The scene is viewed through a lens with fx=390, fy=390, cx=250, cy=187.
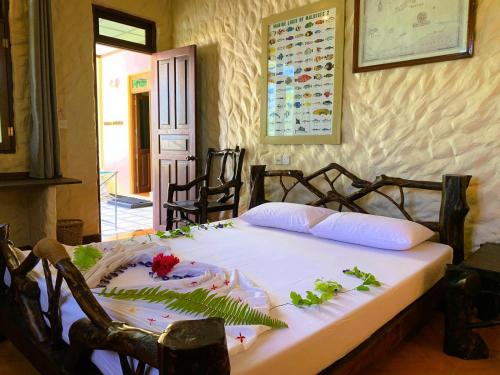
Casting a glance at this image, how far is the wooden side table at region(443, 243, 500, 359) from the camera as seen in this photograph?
187 cm

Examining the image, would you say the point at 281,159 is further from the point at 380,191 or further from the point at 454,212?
the point at 454,212

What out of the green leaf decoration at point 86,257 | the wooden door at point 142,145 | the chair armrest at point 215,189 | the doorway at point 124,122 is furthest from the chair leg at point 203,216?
the wooden door at point 142,145

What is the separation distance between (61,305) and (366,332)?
46.0 inches

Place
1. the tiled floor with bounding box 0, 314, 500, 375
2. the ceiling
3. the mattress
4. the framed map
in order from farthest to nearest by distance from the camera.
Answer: the ceiling, the framed map, the tiled floor with bounding box 0, 314, 500, 375, the mattress

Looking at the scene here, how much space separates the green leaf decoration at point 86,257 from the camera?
1.74 m

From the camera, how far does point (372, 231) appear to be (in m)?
2.32

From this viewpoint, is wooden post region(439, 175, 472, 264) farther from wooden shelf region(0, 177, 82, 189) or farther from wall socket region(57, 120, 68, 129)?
wall socket region(57, 120, 68, 129)

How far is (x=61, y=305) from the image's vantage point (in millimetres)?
1443

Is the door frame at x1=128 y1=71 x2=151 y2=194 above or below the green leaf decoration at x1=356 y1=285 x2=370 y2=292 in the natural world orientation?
above

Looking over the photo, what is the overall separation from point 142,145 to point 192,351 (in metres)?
8.01

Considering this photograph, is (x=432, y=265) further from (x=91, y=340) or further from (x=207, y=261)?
(x=91, y=340)

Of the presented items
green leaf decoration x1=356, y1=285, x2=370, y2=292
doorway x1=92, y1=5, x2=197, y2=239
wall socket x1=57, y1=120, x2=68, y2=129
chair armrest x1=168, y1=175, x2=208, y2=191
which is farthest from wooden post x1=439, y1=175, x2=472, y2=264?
wall socket x1=57, y1=120, x2=68, y2=129

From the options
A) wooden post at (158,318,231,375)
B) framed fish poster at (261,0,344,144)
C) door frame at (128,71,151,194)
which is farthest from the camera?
door frame at (128,71,151,194)

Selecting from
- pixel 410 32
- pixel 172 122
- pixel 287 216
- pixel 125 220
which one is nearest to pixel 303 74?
pixel 410 32
